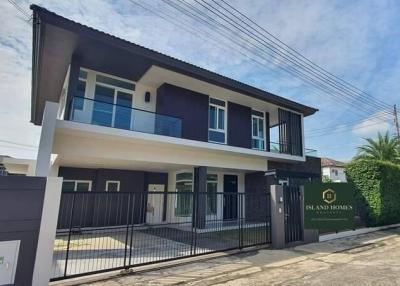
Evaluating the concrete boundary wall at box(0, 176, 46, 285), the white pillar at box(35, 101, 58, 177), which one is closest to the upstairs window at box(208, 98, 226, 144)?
the white pillar at box(35, 101, 58, 177)

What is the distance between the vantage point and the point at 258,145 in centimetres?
1752

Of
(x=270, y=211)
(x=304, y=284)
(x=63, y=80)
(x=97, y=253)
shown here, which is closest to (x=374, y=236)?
(x=270, y=211)

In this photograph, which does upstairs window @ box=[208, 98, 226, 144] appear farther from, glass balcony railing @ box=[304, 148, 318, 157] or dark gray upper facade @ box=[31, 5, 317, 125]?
glass balcony railing @ box=[304, 148, 318, 157]

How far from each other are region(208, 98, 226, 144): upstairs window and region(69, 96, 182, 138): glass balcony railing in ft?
9.29

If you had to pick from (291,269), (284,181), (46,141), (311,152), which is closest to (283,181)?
(284,181)

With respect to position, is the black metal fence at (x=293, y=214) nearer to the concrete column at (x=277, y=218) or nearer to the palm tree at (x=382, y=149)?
the concrete column at (x=277, y=218)

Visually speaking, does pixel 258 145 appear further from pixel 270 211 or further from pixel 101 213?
pixel 101 213

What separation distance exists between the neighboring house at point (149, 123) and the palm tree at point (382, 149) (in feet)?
29.8

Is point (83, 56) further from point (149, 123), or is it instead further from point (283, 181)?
point (283, 181)

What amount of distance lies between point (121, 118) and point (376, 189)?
12.7 metres

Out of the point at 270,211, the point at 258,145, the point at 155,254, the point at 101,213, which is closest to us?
the point at 155,254

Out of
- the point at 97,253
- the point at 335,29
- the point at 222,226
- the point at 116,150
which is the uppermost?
the point at 335,29

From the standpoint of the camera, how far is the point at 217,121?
52.2 feet

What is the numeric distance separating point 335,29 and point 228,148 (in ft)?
23.3
